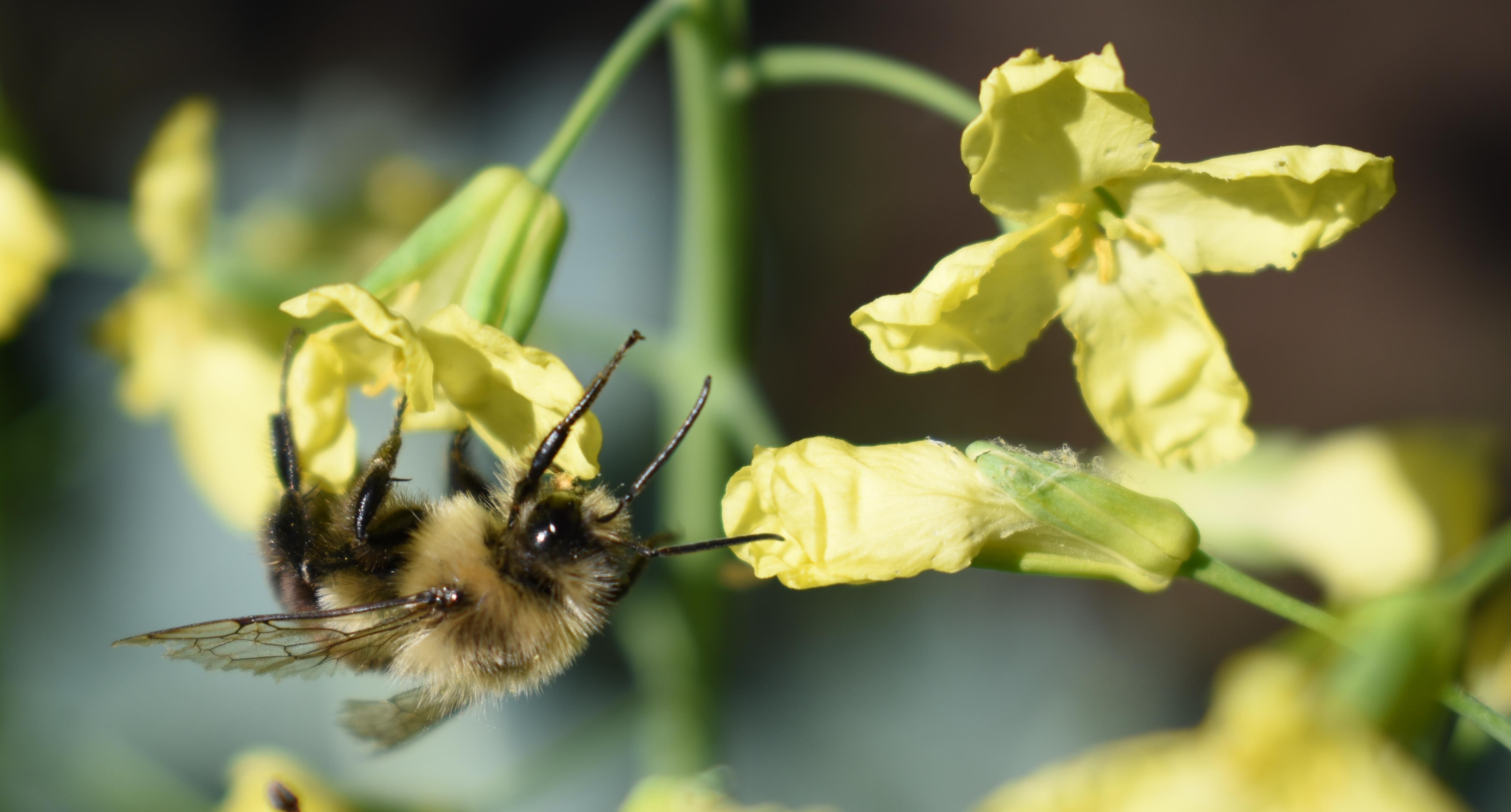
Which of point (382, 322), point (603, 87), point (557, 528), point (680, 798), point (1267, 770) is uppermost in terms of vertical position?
point (603, 87)

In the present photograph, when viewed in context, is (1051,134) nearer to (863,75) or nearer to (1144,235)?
(1144,235)

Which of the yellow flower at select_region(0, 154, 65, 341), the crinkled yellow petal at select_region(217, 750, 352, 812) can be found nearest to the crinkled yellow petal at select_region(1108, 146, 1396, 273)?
the crinkled yellow petal at select_region(217, 750, 352, 812)

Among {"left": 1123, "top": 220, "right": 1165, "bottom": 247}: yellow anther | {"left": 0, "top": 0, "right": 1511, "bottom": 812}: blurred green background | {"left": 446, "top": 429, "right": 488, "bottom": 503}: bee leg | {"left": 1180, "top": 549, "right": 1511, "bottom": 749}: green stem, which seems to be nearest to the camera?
{"left": 1180, "top": 549, "right": 1511, "bottom": 749}: green stem

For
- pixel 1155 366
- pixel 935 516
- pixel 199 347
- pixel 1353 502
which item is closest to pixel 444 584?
pixel 935 516

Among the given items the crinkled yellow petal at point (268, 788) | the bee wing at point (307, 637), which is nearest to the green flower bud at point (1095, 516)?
the bee wing at point (307, 637)

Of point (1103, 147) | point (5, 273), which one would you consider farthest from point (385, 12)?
point (1103, 147)

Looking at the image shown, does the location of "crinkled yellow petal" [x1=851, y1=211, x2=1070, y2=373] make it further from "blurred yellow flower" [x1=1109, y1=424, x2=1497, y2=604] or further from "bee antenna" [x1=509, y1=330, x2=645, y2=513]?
"blurred yellow flower" [x1=1109, y1=424, x2=1497, y2=604]

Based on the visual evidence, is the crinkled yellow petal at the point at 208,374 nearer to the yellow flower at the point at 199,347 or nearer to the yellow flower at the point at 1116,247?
the yellow flower at the point at 199,347
